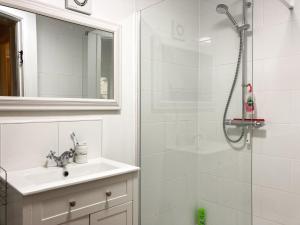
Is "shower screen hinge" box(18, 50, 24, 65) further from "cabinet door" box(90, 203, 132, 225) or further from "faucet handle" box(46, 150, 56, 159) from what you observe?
"cabinet door" box(90, 203, 132, 225)

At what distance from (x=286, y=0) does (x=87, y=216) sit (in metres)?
1.91

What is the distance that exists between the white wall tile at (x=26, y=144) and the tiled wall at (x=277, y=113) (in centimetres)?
149

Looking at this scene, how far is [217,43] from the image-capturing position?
1.84 meters

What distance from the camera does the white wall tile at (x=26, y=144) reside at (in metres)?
1.35

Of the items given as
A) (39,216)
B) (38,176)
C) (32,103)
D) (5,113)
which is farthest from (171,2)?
(39,216)

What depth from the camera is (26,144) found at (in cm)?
142

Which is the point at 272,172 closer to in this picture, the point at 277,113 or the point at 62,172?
the point at 277,113

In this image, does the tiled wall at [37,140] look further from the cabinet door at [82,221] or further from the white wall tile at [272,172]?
the white wall tile at [272,172]

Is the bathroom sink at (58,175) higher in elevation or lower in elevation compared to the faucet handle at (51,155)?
lower

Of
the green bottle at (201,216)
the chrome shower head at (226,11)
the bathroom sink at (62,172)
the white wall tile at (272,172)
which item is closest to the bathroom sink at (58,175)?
the bathroom sink at (62,172)

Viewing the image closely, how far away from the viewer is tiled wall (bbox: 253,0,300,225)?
69.1 inches

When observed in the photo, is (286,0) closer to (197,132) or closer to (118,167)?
(197,132)

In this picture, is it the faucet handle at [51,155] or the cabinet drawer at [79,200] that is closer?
the cabinet drawer at [79,200]

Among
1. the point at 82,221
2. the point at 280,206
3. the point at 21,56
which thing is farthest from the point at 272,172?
the point at 21,56
